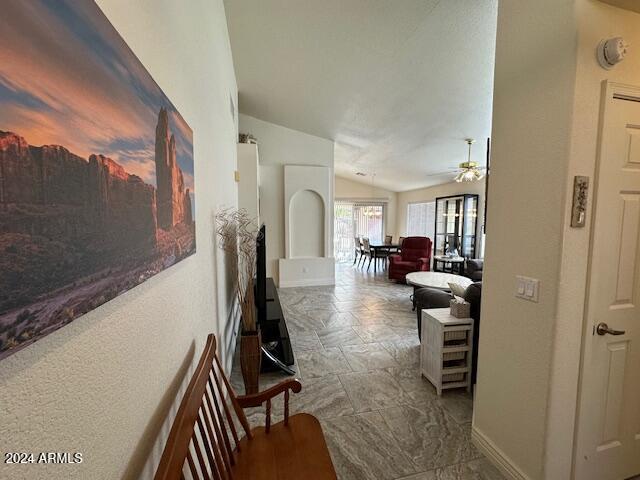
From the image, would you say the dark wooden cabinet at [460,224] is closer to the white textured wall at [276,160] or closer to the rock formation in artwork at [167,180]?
the white textured wall at [276,160]

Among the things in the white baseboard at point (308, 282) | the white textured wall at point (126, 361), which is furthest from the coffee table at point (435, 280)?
the white textured wall at point (126, 361)

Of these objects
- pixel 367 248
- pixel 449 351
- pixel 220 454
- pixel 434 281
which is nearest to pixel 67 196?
pixel 220 454

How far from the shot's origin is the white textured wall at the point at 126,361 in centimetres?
42

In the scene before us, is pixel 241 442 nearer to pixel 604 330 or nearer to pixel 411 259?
pixel 604 330

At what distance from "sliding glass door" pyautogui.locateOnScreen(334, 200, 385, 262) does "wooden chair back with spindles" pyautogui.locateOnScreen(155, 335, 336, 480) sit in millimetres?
8618

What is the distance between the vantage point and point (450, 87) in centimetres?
323

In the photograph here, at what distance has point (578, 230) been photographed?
1392 mm

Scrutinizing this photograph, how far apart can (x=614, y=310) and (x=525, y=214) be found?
68 cm

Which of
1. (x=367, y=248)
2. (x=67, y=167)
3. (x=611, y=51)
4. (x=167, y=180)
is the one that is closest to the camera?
(x=67, y=167)

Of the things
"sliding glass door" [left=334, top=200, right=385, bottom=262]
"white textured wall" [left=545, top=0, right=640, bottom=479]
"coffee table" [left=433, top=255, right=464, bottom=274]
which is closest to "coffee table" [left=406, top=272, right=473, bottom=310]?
"coffee table" [left=433, top=255, right=464, bottom=274]

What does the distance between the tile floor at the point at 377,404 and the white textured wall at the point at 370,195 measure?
628 centimetres

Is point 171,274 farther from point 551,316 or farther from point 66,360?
point 551,316

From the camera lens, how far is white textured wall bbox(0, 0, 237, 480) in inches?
16.6

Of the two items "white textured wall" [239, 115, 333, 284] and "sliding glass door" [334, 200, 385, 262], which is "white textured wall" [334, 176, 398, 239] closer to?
"sliding glass door" [334, 200, 385, 262]
